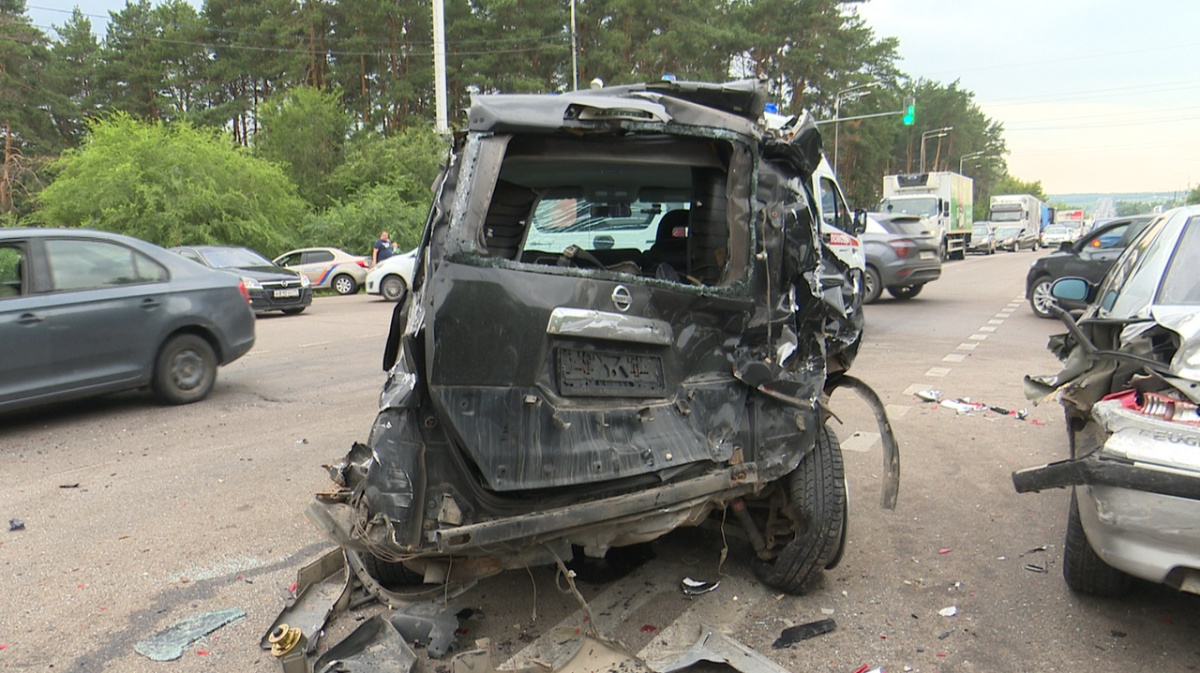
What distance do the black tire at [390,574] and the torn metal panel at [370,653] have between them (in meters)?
0.20

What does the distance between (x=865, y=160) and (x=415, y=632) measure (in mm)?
57221

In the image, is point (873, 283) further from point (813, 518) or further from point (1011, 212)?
point (1011, 212)

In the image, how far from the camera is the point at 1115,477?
261 cm

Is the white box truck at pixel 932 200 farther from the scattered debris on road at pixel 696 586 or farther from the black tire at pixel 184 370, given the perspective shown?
the scattered debris on road at pixel 696 586

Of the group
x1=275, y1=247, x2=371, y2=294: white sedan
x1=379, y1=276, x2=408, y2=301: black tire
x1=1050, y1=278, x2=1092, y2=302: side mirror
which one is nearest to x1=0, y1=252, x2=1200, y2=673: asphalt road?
x1=1050, y1=278, x2=1092, y2=302: side mirror

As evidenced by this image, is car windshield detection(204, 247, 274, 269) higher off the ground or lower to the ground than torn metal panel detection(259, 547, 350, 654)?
higher

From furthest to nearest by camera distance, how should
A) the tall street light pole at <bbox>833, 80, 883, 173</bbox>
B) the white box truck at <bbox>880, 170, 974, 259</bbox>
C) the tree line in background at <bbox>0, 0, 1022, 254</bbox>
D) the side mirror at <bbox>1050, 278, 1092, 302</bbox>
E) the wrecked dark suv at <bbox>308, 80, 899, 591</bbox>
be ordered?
the tall street light pole at <bbox>833, 80, 883, 173</bbox>
the tree line in background at <bbox>0, 0, 1022, 254</bbox>
the white box truck at <bbox>880, 170, 974, 259</bbox>
the side mirror at <bbox>1050, 278, 1092, 302</bbox>
the wrecked dark suv at <bbox>308, 80, 899, 591</bbox>

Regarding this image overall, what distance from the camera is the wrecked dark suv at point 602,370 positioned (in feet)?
8.67

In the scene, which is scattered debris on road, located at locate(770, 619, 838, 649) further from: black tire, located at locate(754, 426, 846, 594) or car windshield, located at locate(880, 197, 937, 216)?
car windshield, located at locate(880, 197, 937, 216)

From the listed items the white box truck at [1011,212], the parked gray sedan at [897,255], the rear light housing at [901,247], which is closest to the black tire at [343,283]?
the parked gray sedan at [897,255]

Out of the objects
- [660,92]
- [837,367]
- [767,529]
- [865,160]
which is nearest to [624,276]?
[660,92]

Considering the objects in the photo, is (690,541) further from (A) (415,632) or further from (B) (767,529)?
(A) (415,632)

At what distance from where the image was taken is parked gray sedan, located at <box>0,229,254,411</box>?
239 inches

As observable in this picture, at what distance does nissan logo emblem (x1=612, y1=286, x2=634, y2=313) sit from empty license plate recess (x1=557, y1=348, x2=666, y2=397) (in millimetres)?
178
